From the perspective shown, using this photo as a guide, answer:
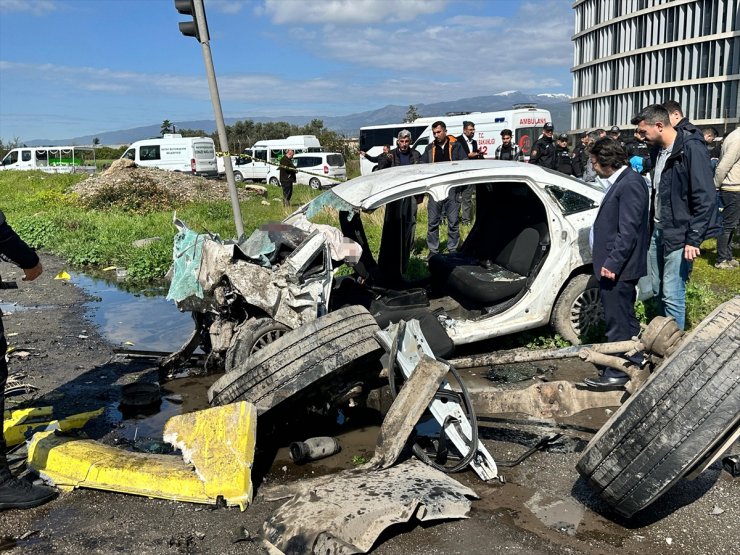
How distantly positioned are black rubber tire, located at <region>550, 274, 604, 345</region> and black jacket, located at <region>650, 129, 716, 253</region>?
2.68ft

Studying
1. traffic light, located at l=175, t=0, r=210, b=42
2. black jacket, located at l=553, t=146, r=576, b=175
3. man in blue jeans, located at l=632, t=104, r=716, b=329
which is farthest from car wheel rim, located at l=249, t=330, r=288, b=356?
black jacket, located at l=553, t=146, r=576, b=175

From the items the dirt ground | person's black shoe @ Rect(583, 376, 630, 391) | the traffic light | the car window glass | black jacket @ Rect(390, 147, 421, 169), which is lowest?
the dirt ground

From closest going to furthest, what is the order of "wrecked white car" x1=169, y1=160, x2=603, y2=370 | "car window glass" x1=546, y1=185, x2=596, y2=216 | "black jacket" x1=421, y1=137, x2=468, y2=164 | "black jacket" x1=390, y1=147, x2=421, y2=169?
"wrecked white car" x1=169, y1=160, x2=603, y2=370
"car window glass" x1=546, y1=185, x2=596, y2=216
"black jacket" x1=421, y1=137, x2=468, y2=164
"black jacket" x1=390, y1=147, x2=421, y2=169

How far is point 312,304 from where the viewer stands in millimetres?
5418

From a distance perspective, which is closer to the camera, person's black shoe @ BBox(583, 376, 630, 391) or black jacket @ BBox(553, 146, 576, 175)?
person's black shoe @ BBox(583, 376, 630, 391)

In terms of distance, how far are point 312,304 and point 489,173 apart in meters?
1.88

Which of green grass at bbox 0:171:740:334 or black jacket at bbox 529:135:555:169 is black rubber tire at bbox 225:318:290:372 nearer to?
green grass at bbox 0:171:740:334

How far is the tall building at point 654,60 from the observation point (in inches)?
2004

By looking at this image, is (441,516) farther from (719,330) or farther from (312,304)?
(312,304)

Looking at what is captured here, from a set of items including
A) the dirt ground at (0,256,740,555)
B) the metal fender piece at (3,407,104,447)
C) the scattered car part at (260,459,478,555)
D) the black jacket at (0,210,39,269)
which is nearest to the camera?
the scattered car part at (260,459,478,555)

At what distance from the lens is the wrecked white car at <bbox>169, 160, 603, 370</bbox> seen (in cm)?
541

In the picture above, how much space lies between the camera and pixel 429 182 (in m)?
5.62

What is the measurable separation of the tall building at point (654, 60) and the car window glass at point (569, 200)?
146ft

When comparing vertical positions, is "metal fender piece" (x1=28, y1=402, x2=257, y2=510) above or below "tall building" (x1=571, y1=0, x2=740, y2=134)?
below
